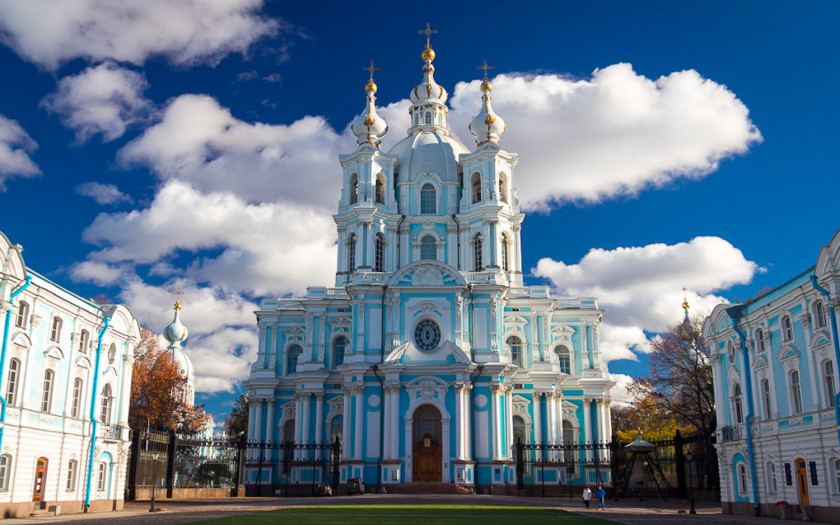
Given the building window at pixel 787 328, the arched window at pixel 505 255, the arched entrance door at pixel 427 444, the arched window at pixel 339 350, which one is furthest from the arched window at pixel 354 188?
the building window at pixel 787 328

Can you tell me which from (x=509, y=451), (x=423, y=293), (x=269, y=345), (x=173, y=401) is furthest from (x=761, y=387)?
(x=173, y=401)

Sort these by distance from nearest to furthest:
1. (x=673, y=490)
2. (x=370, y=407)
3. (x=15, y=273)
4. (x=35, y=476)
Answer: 1. (x=15, y=273)
2. (x=35, y=476)
3. (x=673, y=490)
4. (x=370, y=407)

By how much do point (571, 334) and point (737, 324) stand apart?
70.1 ft

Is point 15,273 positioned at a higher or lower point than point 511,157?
lower

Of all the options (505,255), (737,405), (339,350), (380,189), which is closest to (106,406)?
(339,350)

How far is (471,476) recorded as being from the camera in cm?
4172

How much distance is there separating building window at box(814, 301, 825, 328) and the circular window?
22859 mm

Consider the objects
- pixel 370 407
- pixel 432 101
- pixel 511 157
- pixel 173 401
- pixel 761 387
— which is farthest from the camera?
pixel 432 101

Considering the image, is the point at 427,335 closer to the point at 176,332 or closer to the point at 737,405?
the point at 737,405

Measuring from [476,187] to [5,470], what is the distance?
35.4 metres

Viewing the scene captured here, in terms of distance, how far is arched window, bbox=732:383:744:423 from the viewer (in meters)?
31.1

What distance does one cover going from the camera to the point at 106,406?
3325 centimetres

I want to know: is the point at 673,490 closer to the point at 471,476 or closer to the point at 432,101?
the point at 471,476

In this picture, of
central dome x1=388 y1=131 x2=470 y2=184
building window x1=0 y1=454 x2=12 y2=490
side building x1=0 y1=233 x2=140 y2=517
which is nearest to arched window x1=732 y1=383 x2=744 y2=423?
side building x1=0 y1=233 x2=140 y2=517
